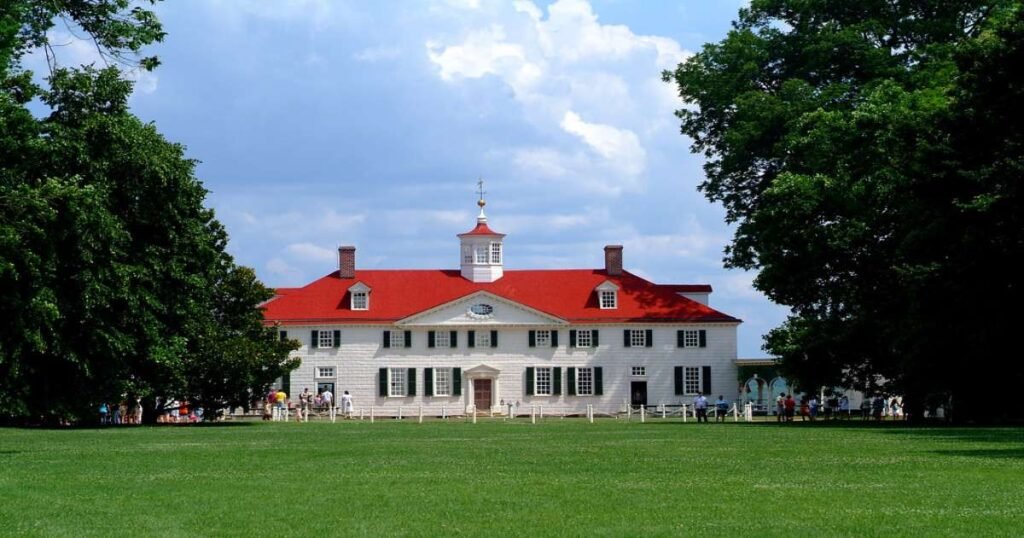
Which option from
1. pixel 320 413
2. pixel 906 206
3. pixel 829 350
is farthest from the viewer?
pixel 320 413

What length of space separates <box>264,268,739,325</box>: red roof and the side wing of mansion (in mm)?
144

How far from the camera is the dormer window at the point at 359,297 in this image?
84188mm

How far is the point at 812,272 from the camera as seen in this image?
4881 cm

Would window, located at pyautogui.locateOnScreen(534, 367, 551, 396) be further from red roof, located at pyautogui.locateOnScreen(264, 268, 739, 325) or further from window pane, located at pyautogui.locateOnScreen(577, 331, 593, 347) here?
red roof, located at pyautogui.locateOnScreen(264, 268, 739, 325)

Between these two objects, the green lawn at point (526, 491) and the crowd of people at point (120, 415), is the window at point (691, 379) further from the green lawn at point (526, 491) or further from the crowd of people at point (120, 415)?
the green lawn at point (526, 491)

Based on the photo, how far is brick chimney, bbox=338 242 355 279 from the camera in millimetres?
86500

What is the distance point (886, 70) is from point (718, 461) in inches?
1302

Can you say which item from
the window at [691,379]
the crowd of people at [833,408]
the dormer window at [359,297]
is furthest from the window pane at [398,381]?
the crowd of people at [833,408]

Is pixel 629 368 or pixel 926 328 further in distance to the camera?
pixel 629 368

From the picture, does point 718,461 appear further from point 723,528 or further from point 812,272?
point 812,272

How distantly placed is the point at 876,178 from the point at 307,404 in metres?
38.5

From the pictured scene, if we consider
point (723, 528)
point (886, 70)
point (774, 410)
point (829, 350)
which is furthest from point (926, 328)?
point (774, 410)

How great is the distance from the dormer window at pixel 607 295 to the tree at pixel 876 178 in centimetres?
2468

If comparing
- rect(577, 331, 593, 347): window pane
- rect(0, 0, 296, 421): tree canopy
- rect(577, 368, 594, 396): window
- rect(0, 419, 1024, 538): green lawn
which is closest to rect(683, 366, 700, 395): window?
rect(577, 368, 594, 396): window
